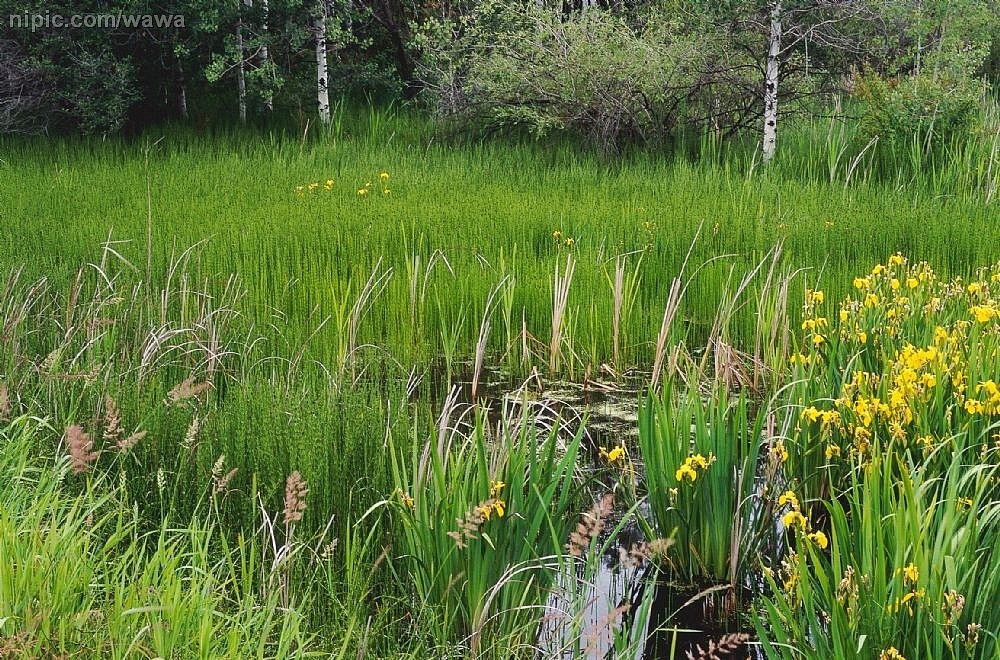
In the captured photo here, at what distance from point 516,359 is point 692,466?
2289 millimetres

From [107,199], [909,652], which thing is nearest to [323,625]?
[909,652]

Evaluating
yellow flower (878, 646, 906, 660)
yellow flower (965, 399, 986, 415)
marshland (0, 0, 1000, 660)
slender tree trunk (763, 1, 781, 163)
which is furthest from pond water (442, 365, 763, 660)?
slender tree trunk (763, 1, 781, 163)

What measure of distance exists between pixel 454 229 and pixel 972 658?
5.14 metres

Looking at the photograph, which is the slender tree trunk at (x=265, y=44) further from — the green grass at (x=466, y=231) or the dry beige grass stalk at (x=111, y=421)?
the dry beige grass stalk at (x=111, y=421)

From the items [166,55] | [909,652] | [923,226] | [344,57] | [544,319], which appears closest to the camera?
[909,652]

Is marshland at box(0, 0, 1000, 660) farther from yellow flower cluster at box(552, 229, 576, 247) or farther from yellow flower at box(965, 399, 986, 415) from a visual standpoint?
yellow flower cluster at box(552, 229, 576, 247)

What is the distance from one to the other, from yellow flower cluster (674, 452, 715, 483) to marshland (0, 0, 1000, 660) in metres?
0.02

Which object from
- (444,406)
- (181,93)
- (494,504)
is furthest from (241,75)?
(494,504)

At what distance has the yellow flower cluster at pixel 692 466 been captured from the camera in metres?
2.99

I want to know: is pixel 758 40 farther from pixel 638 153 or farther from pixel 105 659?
pixel 105 659

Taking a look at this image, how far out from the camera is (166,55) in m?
12.8

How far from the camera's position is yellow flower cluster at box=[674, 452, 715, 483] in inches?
118

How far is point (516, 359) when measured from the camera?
209 inches

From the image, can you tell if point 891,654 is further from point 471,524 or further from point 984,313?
point 984,313
